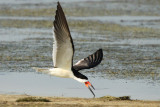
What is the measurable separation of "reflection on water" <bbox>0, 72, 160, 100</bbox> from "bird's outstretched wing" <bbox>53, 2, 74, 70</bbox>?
5.23 ft

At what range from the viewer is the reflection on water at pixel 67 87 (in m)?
10.7

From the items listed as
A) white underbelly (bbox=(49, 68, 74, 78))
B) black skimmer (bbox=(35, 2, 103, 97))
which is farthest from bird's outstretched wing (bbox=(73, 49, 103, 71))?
white underbelly (bbox=(49, 68, 74, 78))

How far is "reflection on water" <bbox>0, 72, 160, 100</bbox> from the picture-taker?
10.7 m

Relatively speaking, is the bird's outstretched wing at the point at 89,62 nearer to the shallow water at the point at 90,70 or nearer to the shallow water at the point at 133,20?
the shallow water at the point at 90,70

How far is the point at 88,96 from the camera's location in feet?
34.1

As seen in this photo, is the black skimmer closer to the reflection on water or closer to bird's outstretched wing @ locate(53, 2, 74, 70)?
bird's outstretched wing @ locate(53, 2, 74, 70)

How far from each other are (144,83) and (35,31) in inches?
377

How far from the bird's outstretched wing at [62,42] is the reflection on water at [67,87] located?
5.23 feet

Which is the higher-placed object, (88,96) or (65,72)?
(65,72)

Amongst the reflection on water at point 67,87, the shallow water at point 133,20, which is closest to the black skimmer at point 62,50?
the reflection on water at point 67,87

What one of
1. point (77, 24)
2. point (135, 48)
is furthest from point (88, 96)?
point (77, 24)

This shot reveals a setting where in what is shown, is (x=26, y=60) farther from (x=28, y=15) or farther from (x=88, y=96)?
(x=28, y=15)

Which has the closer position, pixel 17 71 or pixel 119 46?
pixel 17 71

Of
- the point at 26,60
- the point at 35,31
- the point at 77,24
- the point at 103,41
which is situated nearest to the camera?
the point at 26,60
